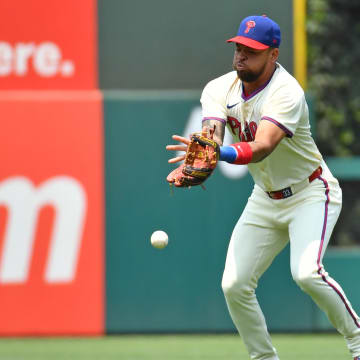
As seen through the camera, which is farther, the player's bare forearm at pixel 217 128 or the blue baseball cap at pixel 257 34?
the player's bare forearm at pixel 217 128

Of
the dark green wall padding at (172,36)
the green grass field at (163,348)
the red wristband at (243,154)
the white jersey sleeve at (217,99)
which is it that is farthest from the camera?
the dark green wall padding at (172,36)

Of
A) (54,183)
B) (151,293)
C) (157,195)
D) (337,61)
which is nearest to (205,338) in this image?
(151,293)

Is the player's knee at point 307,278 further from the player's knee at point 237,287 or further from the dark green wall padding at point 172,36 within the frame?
the dark green wall padding at point 172,36

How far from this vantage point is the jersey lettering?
232 inches

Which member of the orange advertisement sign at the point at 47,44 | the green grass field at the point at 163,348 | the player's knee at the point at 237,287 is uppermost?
the orange advertisement sign at the point at 47,44

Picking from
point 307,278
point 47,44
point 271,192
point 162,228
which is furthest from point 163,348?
point 47,44

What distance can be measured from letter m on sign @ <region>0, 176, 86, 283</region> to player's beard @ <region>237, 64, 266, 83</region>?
3631mm

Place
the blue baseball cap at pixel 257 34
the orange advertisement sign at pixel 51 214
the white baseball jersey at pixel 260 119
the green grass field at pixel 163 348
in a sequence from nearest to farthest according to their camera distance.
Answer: the blue baseball cap at pixel 257 34 → the white baseball jersey at pixel 260 119 → the green grass field at pixel 163 348 → the orange advertisement sign at pixel 51 214

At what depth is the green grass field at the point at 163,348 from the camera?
7777mm

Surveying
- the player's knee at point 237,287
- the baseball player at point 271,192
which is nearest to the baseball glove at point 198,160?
the baseball player at point 271,192

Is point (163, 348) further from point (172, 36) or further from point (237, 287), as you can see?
point (172, 36)

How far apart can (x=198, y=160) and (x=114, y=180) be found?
147 inches

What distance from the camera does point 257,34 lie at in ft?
18.6

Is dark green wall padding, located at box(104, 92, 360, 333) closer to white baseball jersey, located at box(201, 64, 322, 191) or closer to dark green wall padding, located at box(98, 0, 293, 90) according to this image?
dark green wall padding, located at box(98, 0, 293, 90)
